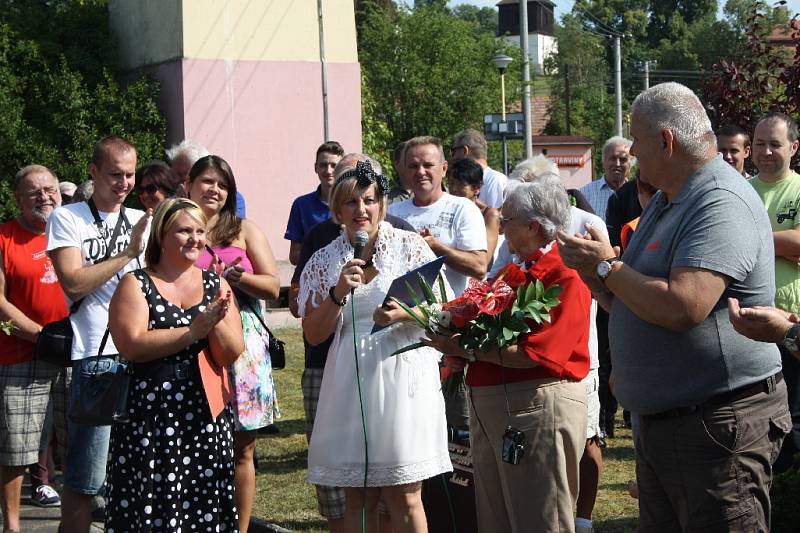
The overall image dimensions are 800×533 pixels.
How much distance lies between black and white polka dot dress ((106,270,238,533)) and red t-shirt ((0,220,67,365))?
2020mm

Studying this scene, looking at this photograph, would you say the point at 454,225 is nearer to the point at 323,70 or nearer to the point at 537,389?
the point at 537,389

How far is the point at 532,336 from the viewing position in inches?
176

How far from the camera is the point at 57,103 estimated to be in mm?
18375

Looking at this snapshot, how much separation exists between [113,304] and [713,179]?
2.95m

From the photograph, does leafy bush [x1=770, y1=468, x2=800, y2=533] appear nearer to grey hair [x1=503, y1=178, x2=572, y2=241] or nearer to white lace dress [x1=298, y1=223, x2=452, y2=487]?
white lace dress [x1=298, y1=223, x2=452, y2=487]

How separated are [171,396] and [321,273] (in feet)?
3.16

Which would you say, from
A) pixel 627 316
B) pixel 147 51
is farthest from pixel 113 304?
pixel 147 51

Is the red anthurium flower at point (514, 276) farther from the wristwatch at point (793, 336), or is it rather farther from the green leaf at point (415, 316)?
the wristwatch at point (793, 336)

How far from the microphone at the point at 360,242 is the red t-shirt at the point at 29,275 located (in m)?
2.75

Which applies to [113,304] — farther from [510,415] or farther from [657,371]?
[657,371]

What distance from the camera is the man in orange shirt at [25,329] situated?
6.55 m

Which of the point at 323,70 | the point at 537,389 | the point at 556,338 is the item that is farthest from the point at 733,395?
the point at 323,70

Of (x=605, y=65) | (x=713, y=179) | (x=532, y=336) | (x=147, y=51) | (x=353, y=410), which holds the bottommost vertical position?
(x=353, y=410)

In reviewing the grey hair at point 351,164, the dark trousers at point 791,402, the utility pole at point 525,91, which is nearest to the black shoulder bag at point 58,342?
the grey hair at point 351,164
